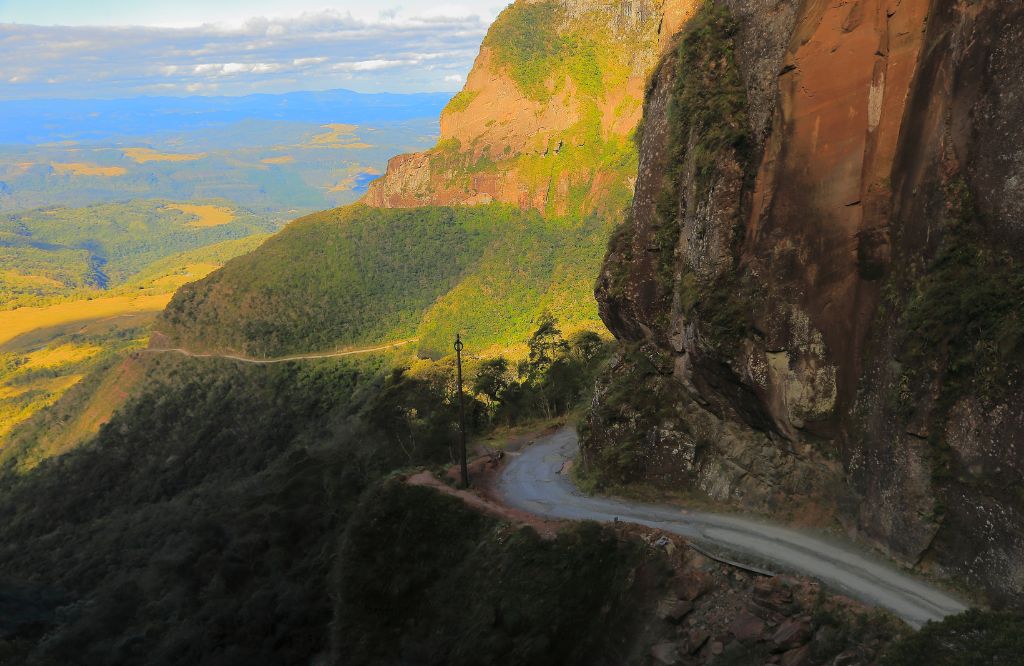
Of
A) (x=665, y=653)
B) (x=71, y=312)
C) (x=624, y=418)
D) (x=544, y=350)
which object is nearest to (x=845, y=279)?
(x=624, y=418)

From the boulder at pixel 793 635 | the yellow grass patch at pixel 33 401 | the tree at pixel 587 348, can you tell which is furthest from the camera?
the yellow grass patch at pixel 33 401

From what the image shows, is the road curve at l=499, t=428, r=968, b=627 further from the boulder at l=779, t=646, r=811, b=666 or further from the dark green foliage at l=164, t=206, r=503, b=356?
the dark green foliage at l=164, t=206, r=503, b=356

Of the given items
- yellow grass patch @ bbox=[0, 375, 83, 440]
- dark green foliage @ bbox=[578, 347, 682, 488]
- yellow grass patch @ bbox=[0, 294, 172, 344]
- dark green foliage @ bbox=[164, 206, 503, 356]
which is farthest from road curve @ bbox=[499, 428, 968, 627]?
yellow grass patch @ bbox=[0, 294, 172, 344]

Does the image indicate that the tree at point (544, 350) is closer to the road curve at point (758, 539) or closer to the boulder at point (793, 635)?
the road curve at point (758, 539)

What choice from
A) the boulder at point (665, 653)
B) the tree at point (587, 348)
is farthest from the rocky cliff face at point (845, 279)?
the tree at point (587, 348)

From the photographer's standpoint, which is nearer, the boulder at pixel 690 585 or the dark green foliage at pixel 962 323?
the dark green foliage at pixel 962 323

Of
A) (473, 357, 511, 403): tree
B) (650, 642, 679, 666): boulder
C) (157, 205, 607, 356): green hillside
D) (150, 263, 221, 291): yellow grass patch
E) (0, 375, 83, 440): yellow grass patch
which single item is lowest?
(150, 263, 221, 291): yellow grass patch
